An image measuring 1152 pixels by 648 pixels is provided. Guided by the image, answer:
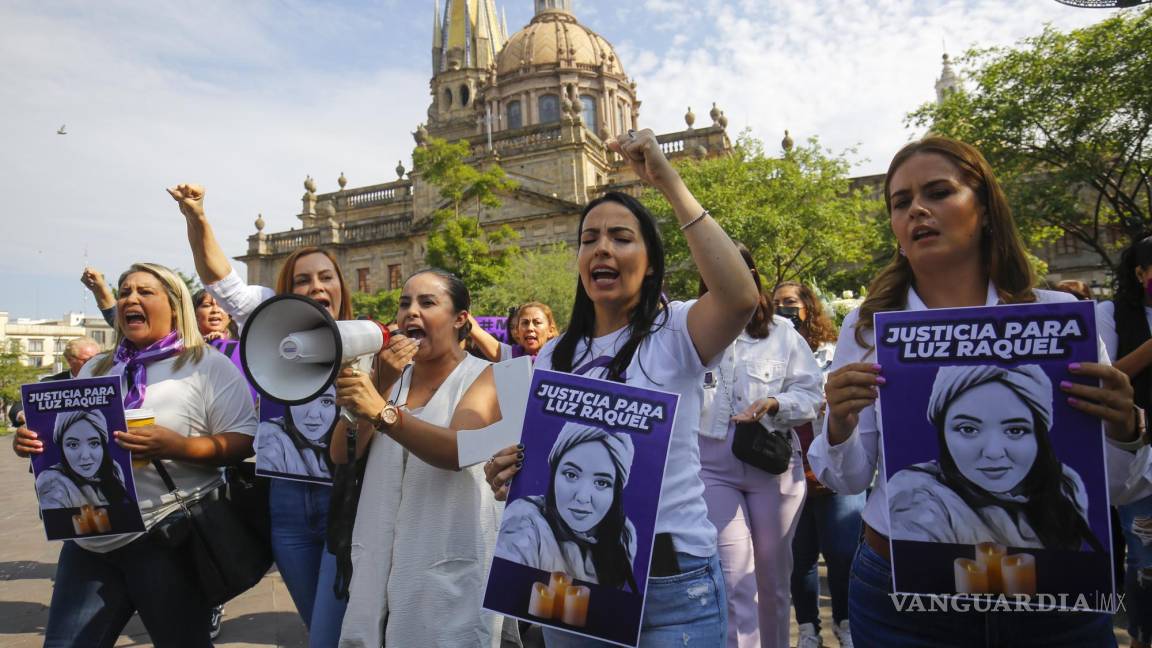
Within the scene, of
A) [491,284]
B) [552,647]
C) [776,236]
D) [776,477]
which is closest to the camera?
[552,647]

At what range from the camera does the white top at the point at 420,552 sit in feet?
8.68

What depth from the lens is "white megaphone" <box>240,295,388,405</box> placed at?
7.84 ft

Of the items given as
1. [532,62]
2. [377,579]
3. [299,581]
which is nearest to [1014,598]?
[377,579]

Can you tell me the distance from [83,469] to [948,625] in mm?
3340

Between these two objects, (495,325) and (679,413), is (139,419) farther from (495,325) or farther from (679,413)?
(495,325)

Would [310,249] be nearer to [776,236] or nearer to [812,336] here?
[812,336]

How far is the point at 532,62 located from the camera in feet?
167

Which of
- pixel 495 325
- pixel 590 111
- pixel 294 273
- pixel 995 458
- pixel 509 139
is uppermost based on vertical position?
pixel 590 111

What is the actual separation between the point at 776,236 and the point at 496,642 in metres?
24.7

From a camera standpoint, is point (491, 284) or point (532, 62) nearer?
point (491, 284)

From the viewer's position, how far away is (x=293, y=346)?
240cm

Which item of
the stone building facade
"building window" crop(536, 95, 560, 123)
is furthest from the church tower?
"building window" crop(536, 95, 560, 123)

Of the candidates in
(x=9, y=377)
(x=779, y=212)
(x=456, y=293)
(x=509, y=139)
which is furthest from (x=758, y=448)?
(x=9, y=377)

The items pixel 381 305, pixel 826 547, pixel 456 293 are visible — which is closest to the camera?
pixel 456 293
